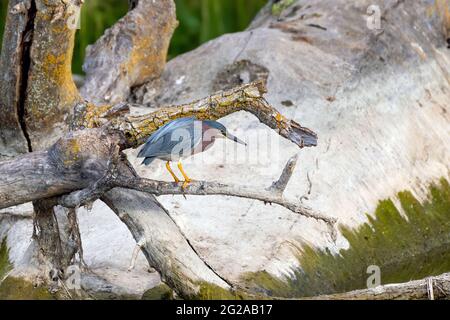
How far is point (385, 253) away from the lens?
3.93 meters

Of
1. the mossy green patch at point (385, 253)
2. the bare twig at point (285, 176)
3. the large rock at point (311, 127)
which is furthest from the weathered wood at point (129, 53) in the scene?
the bare twig at point (285, 176)

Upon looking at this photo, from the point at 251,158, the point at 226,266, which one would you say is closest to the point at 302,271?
the point at 226,266

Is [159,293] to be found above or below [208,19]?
below

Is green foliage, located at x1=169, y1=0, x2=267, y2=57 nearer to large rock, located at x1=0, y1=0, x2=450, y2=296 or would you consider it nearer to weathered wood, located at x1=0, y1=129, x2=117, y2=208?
large rock, located at x1=0, y1=0, x2=450, y2=296

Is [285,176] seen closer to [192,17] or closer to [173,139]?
[173,139]

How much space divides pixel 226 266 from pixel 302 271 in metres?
0.30

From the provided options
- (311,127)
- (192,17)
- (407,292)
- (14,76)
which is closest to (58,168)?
(14,76)

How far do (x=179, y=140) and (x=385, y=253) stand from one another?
115 centimetres

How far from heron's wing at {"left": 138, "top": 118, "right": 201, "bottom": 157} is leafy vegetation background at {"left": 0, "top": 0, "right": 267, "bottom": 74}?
430cm

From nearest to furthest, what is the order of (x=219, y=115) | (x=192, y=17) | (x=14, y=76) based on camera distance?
(x=219, y=115), (x=14, y=76), (x=192, y=17)

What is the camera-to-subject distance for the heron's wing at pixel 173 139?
3076mm

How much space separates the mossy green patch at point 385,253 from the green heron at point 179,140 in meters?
0.46

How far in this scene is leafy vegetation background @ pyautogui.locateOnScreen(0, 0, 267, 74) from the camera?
745 centimetres

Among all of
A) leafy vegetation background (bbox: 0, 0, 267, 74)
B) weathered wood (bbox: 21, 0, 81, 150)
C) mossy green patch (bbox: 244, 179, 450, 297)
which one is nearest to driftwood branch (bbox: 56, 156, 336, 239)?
mossy green patch (bbox: 244, 179, 450, 297)
